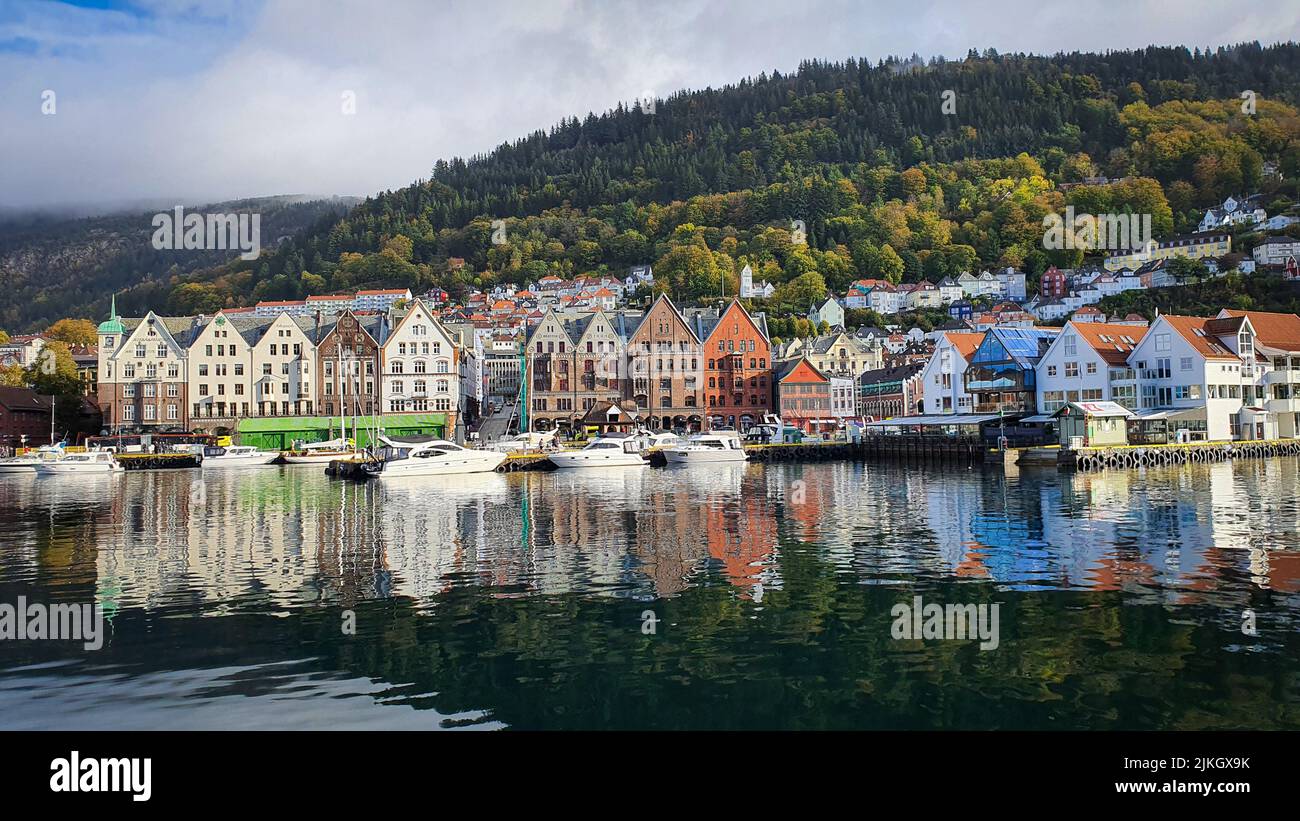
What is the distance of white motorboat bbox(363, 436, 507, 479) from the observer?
5916 centimetres

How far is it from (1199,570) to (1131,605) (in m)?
4.76

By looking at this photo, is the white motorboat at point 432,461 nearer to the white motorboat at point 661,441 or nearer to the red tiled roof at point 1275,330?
the white motorboat at point 661,441

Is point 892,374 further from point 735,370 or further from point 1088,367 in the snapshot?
point 1088,367

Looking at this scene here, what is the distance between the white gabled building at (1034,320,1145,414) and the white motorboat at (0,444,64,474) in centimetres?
7715

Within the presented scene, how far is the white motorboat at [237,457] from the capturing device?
76250 mm

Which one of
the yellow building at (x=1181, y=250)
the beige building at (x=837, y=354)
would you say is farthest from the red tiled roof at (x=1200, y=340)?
the yellow building at (x=1181, y=250)

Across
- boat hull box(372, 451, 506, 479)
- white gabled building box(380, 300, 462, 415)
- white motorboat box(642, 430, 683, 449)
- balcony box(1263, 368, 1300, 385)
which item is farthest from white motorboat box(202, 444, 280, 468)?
balcony box(1263, 368, 1300, 385)

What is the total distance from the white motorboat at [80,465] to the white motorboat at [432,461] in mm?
25577

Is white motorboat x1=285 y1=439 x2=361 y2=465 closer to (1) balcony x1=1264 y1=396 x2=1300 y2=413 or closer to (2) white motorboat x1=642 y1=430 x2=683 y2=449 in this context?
(2) white motorboat x1=642 y1=430 x2=683 y2=449

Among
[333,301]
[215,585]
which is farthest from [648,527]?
[333,301]

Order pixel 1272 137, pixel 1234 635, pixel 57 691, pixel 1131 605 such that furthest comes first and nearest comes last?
pixel 1272 137 < pixel 1131 605 < pixel 1234 635 < pixel 57 691

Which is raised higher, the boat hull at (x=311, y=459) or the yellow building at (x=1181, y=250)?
the yellow building at (x=1181, y=250)
